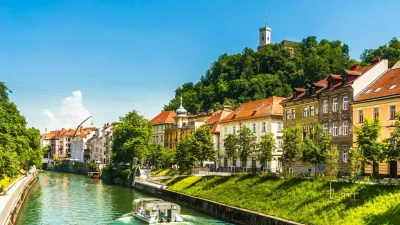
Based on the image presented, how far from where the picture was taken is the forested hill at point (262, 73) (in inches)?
4791

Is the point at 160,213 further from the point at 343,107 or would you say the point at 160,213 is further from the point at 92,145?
the point at 92,145

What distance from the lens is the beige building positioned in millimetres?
65875

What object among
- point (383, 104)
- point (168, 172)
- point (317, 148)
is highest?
point (383, 104)

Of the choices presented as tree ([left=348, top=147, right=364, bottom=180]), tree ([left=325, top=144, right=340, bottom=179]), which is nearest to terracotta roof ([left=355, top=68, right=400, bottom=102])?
tree ([left=325, top=144, right=340, bottom=179])

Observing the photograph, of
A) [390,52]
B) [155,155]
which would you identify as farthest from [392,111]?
[390,52]

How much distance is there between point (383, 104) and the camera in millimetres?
42938

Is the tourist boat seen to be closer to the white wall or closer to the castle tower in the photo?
the white wall

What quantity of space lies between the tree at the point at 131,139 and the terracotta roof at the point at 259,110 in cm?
1883

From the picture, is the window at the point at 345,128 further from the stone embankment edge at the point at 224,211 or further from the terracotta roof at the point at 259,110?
the terracotta roof at the point at 259,110

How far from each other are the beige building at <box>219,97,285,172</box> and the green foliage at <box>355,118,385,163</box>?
1022 inches

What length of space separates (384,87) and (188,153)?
1111 inches

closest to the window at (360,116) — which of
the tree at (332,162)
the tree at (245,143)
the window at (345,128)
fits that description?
the window at (345,128)

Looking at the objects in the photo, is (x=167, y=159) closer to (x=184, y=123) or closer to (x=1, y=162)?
(x=184, y=123)

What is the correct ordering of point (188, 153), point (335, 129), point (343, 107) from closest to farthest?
point (343, 107) → point (335, 129) → point (188, 153)
